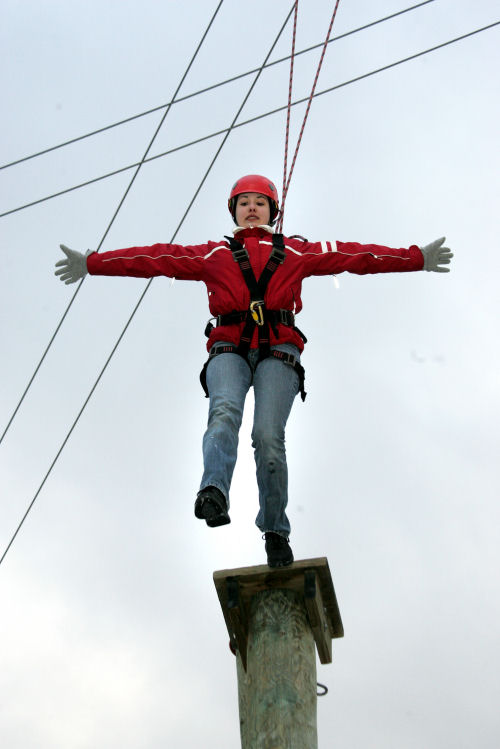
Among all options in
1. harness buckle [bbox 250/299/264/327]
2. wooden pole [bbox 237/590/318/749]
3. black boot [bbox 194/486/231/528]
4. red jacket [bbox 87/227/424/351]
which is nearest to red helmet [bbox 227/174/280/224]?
red jacket [bbox 87/227/424/351]

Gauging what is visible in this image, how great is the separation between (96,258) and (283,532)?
1.86m

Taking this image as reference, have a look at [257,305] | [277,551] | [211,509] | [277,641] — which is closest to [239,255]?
[257,305]

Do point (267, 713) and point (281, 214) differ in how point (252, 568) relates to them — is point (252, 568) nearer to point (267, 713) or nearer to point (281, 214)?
point (267, 713)

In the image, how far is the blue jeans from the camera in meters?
5.27

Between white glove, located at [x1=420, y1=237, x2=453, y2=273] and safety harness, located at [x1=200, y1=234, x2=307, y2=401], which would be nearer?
safety harness, located at [x1=200, y1=234, x2=307, y2=401]

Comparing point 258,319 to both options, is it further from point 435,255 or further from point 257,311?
point 435,255

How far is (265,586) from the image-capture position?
514 centimetres

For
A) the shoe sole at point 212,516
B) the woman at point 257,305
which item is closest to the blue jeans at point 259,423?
the woman at point 257,305

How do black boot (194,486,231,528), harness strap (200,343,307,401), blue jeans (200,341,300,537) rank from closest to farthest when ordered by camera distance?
black boot (194,486,231,528), blue jeans (200,341,300,537), harness strap (200,343,307,401)

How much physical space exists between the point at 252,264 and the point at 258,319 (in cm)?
34

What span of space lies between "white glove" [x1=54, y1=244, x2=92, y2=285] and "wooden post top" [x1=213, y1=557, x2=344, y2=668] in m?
1.91

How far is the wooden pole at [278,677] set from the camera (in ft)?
15.6

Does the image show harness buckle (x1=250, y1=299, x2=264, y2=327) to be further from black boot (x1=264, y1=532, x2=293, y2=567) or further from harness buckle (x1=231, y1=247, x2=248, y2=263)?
black boot (x1=264, y1=532, x2=293, y2=567)

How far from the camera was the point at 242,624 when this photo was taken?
16.8ft
